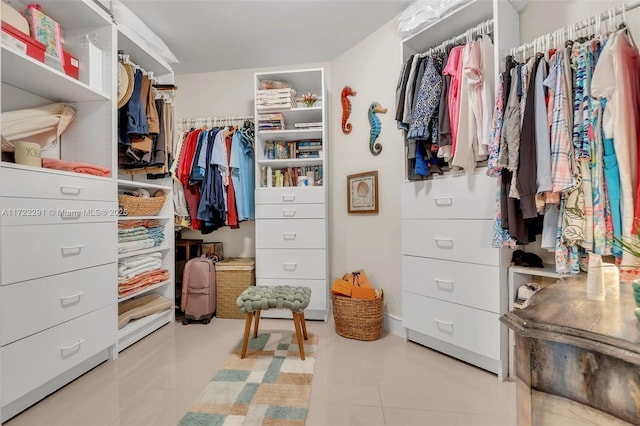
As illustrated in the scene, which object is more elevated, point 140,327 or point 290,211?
point 290,211

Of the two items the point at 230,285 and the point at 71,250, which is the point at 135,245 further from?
the point at 230,285

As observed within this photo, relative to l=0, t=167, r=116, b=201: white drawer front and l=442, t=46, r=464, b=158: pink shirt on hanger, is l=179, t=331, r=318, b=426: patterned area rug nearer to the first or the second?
l=0, t=167, r=116, b=201: white drawer front

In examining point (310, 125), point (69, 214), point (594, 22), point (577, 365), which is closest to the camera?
point (577, 365)

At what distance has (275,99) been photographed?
2473 mm

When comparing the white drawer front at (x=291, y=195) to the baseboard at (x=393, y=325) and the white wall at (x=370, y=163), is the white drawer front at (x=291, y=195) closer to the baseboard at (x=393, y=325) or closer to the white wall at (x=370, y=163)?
the white wall at (x=370, y=163)

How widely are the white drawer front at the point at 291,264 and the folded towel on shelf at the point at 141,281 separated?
74 centimetres

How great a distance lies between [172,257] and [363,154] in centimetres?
182

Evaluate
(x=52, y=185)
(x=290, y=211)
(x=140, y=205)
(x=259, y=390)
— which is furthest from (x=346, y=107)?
(x=259, y=390)

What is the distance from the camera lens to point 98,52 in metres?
1.79

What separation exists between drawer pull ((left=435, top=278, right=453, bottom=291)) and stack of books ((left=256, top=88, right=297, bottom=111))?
5.89 ft

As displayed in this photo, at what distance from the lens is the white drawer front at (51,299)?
3.99 ft

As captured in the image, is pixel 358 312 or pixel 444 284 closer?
pixel 444 284

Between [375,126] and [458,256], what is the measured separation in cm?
120

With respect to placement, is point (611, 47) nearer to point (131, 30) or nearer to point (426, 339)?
point (426, 339)
